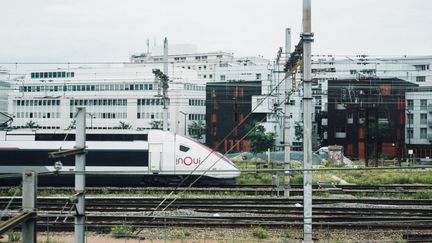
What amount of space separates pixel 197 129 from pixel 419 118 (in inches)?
1044

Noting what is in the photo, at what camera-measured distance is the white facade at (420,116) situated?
52.2 m

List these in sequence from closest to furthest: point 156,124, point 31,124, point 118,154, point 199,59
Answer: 1. point 118,154
2. point 156,124
3. point 31,124
4. point 199,59

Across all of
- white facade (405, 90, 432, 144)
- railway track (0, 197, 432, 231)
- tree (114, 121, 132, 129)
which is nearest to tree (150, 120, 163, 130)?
tree (114, 121, 132, 129)

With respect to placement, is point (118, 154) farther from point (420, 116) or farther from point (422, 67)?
point (422, 67)

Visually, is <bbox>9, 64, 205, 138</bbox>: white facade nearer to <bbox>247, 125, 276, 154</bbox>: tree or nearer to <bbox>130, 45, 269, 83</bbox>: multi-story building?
<bbox>247, 125, 276, 154</bbox>: tree

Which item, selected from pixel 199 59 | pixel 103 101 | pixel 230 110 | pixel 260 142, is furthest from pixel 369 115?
pixel 199 59

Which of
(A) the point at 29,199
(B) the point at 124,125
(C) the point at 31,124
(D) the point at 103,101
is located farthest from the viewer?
(D) the point at 103,101

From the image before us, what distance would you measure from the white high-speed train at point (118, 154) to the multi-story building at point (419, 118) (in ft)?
122

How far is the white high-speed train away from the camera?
2159 centimetres

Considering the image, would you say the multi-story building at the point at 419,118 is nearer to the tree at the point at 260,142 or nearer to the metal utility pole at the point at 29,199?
the tree at the point at 260,142

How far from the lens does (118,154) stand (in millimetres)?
21641

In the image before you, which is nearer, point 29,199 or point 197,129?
point 29,199

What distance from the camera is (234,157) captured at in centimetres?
4706

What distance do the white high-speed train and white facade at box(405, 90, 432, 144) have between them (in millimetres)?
37305
